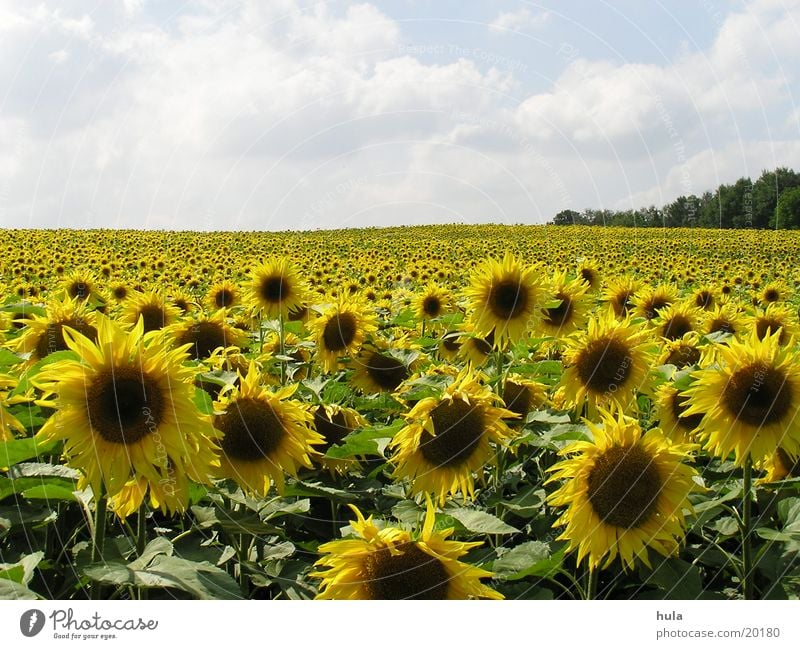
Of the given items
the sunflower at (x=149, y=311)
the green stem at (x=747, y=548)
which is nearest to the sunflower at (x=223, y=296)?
the sunflower at (x=149, y=311)

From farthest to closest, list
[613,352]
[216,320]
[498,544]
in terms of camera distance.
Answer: [216,320], [613,352], [498,544]

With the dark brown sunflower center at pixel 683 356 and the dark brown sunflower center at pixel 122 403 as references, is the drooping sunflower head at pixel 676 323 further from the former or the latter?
the dark brown sunflower center at pixel 122 403

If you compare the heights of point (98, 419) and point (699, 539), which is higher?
point (98, 419)

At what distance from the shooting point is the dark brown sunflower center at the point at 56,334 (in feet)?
13.0

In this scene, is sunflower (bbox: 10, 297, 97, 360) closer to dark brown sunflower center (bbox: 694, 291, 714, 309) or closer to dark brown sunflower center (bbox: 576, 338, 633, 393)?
dark brown sunflower center (bbox: 576, 338, 633, 393)

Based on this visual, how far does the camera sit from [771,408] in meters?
2.88

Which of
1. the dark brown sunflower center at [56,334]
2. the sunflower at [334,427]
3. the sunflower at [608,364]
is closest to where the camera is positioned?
the sunflower at [334,427]

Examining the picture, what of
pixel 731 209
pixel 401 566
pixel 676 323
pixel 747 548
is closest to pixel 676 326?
pixel 676 323

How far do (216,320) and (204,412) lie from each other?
240cm

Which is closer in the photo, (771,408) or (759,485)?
(771,408)

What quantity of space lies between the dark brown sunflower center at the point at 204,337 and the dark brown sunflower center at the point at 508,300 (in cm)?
→ 178

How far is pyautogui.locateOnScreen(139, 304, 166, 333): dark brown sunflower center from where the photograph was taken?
5559mm
